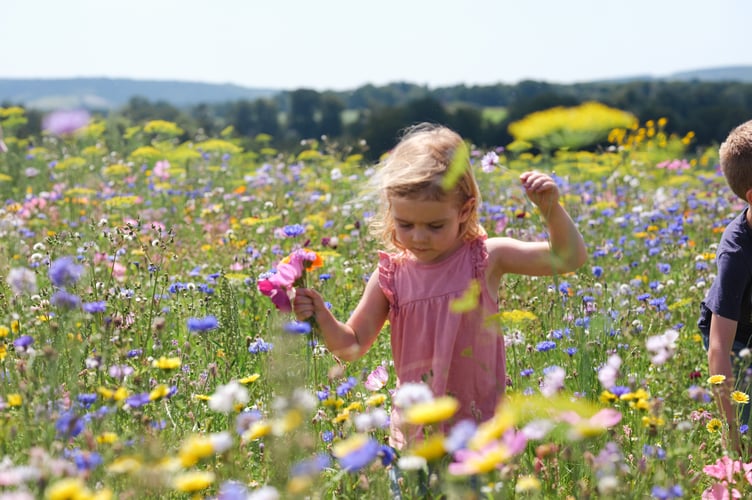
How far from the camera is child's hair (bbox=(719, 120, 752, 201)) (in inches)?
119

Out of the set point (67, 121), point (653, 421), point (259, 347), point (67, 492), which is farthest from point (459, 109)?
point (67, 492)

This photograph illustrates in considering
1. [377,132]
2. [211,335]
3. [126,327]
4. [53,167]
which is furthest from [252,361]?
[377,132]

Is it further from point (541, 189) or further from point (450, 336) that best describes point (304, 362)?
point (541, 189)

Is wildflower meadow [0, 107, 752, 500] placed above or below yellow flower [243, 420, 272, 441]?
below

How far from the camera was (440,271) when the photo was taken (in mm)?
2678

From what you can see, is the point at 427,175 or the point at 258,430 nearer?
the point at 258,430

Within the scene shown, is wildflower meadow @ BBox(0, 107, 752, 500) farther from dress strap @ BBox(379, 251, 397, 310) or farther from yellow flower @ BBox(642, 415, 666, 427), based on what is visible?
dress strap @ BBox(379, 251, 397, 310)

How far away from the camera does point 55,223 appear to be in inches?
233

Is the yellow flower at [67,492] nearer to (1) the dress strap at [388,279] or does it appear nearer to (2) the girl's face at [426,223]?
(2) the girl's face at [426,223]

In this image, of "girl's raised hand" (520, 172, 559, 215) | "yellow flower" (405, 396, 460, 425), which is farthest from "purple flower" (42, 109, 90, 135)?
"yellow flower" (405, 396, 460, 425)

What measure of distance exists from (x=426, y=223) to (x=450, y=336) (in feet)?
1.07

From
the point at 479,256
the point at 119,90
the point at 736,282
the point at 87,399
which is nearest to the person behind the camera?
the point at 87,399

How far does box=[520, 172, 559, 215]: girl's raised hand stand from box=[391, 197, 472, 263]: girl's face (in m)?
0.24

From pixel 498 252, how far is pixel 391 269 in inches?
13.4
